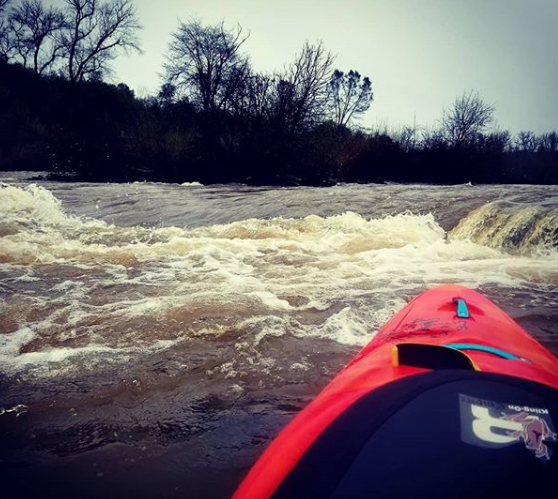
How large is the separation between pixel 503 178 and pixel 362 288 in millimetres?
19454

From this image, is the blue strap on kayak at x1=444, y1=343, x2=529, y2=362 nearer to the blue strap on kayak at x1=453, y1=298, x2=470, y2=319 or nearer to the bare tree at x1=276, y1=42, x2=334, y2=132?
the blue strap on kayak at x1=453, y1=298, x2=470, y2=319

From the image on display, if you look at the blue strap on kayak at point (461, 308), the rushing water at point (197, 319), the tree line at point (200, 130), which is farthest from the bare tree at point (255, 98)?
the blue strap on kayak at point (461, 308)

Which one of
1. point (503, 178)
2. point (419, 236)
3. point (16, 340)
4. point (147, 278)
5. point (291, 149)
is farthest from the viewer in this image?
point (503, 178)

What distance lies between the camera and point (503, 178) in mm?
19766

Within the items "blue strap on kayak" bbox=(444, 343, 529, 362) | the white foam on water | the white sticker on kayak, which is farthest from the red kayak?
the white foam on water

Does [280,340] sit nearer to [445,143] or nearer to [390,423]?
[390,423]

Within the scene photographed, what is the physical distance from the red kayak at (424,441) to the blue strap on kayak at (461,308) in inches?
26.9

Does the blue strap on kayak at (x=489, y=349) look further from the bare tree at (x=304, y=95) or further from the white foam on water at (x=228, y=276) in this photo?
the bare tree at (x=304, y=95)

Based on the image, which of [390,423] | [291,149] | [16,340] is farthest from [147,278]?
[291,149]

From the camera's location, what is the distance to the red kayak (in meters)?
0.63

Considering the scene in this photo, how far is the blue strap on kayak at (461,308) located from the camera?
167cm

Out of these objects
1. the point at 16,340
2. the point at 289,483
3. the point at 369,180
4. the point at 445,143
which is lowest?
the point at 16,340

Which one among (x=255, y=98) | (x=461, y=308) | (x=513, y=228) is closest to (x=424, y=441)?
(x=461, y=308)

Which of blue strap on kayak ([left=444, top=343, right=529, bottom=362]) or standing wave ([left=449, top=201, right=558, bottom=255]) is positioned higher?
standing wave ([left=449, top=201, right=558, bottom=255])
